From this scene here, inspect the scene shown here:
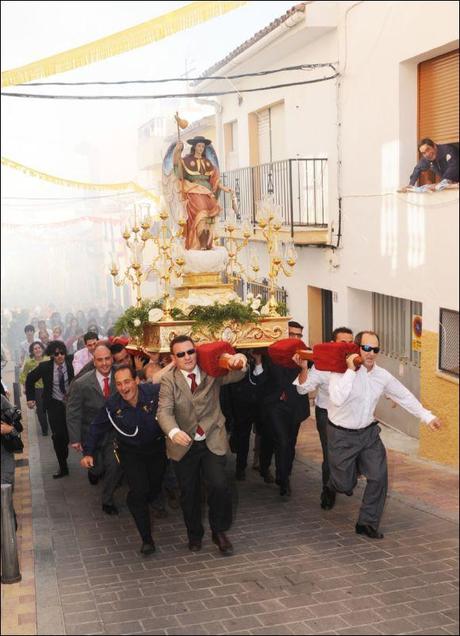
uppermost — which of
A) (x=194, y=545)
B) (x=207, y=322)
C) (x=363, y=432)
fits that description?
(x=207, y=322)

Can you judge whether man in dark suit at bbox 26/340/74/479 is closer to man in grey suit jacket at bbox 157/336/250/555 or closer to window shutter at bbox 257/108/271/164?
man in grey suit jacket at bbox 157/336/250/555

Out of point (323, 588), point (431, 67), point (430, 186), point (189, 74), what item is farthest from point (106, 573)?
point (189, 74)

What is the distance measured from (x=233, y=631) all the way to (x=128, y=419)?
5.59 feet

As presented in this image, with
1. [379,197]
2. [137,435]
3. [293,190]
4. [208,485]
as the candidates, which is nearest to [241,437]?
[208,485]

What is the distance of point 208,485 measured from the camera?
530 centimetres

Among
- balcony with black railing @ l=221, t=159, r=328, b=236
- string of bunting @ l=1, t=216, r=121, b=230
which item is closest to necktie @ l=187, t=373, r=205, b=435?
balcony with black railing @ l=221, t=159, r=328, b=236

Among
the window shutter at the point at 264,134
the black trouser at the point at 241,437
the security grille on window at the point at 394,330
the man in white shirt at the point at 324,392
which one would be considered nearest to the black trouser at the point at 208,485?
the man in white shirt at the point at 324,392

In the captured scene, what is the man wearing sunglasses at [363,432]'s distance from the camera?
204 inches

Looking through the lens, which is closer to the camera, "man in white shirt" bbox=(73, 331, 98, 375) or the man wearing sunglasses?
the man wearing sunglasses

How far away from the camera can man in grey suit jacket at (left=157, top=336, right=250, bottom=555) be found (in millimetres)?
5188

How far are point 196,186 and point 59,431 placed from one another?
2.60m

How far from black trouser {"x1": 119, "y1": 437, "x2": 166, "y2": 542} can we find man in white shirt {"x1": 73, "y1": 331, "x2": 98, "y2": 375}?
2.42 metres

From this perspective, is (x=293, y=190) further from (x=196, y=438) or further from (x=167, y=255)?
(x=196, y=438)

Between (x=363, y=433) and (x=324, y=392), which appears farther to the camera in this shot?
(x=324, y=392)
